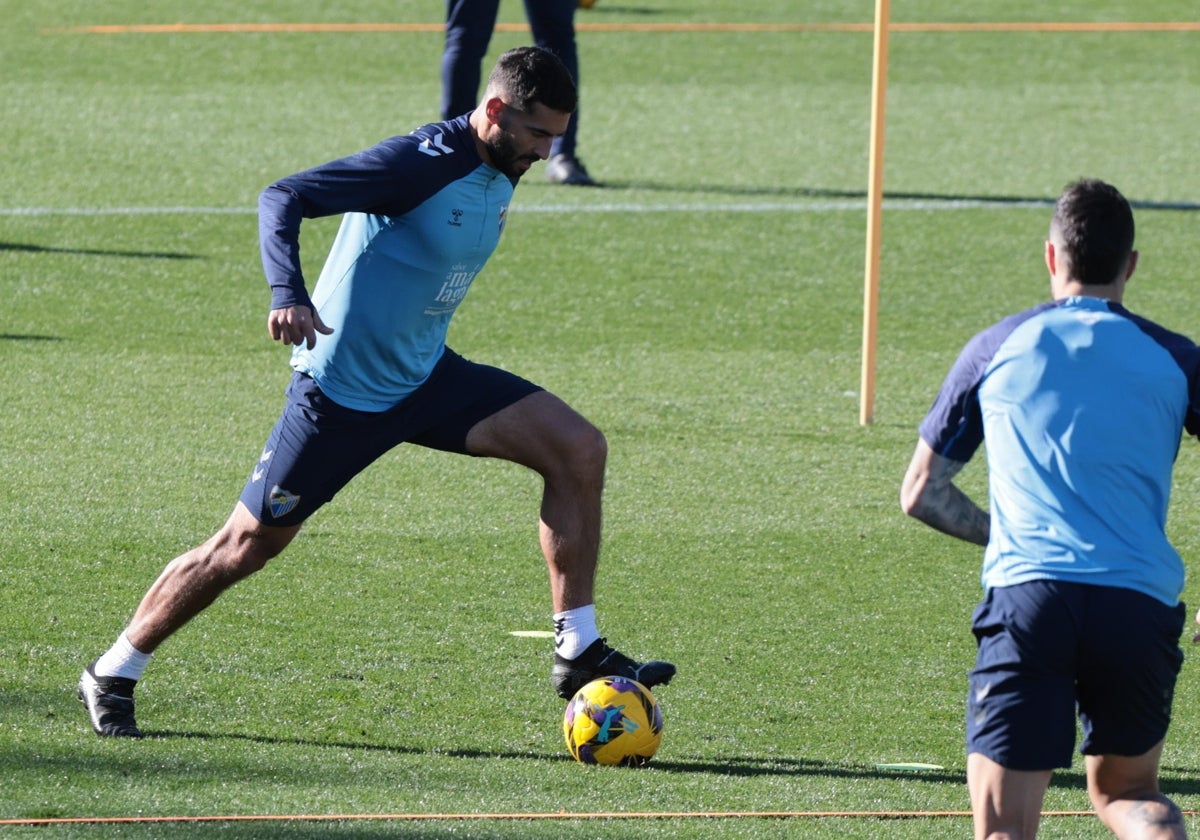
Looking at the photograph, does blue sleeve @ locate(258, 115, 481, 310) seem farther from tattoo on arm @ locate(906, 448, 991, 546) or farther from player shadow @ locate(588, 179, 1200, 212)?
player shadow @ locate(588, 179, 1200, 212)

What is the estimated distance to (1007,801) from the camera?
3.94m

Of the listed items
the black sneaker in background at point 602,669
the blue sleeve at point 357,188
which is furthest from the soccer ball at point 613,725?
the blue sleeve at point 357,188

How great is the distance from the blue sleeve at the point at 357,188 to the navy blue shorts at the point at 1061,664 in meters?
2.07

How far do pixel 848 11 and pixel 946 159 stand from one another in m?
5.26

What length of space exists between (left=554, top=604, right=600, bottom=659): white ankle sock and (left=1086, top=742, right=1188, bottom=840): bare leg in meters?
2.04

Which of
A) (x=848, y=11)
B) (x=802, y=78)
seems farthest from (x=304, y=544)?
(x=848, y=11)

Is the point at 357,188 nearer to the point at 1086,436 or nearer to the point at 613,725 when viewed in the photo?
the point at 613,725

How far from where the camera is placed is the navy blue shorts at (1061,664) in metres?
3.92

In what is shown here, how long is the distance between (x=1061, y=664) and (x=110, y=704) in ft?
9.36

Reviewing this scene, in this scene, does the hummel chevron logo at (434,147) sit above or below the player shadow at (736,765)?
above

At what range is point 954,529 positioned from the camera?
4.17 meters

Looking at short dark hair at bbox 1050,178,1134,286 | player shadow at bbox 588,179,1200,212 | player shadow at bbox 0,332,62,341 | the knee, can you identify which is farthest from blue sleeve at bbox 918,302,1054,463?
player shadow at bbox 588,179,1200,212

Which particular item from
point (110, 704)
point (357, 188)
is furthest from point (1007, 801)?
point (110, 704)

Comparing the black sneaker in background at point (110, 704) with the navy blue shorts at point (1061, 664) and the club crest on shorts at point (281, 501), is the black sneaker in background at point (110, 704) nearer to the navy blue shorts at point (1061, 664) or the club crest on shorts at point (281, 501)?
the club crest on shorts at point (281, 501)
